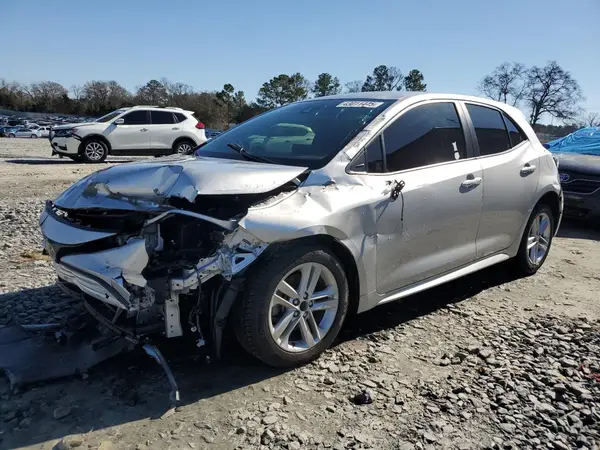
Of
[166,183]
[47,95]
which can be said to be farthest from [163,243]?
[47,95]

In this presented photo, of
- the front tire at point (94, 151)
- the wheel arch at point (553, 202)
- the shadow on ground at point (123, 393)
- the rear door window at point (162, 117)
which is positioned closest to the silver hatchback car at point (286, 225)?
the shadow on ground at point (123, 393)

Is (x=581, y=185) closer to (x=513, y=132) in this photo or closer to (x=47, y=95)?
(x=513, y=132)

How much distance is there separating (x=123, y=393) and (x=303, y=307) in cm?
113

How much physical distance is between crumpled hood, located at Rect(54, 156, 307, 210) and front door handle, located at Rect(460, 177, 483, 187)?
4.78ft

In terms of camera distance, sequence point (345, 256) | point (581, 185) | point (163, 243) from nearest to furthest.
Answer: point (163, 243)
point (345, 256)
point (581, 185)

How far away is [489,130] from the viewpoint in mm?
4422

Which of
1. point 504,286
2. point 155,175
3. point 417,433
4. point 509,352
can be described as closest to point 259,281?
point 155,175

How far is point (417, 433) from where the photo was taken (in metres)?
2.51

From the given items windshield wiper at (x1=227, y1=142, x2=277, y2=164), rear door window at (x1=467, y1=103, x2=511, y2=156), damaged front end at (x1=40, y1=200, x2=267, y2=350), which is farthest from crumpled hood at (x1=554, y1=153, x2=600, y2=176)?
damaged front end at (x1=40, y1=200, x2=267, y2=350)

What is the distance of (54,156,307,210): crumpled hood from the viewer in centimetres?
278

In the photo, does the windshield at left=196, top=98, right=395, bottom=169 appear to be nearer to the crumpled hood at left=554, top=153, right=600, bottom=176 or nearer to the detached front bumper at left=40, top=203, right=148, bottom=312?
the detached front bumper at left=40, top=203, right=148, bottom=312

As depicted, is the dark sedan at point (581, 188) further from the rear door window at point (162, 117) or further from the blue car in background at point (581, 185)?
the rear door window at point (162, 117)

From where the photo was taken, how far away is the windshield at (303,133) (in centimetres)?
341

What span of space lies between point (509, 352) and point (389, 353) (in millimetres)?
852
